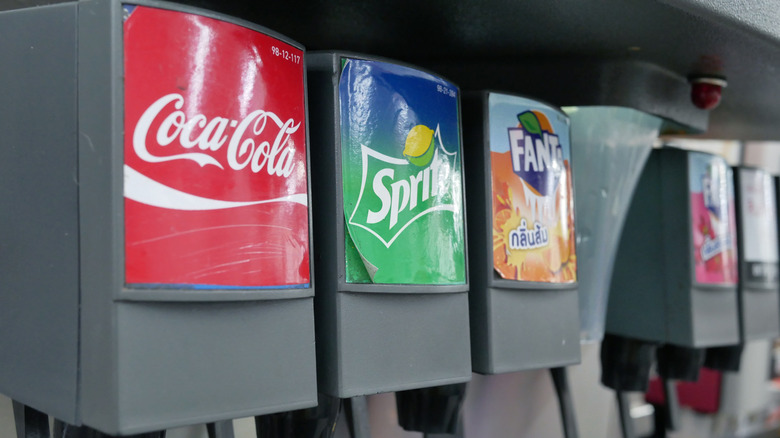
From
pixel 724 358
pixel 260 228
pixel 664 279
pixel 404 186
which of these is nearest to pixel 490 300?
pixel 404 186

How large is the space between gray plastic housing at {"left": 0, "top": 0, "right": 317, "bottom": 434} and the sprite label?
0.29 feet

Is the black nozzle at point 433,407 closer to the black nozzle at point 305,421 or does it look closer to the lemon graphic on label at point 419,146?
the black nozzle at point 305,421

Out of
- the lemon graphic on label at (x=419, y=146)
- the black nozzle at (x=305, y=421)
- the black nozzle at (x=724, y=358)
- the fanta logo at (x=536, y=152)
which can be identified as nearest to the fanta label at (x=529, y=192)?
the fanta logo at (x=536, y=152)

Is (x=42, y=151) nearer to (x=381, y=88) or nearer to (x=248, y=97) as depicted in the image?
(x=248, y=97)

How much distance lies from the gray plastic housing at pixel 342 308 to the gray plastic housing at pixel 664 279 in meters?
0.69

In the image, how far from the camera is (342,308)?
65 centimetres

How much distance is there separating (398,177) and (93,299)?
11.7 inches

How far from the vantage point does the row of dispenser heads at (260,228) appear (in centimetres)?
52

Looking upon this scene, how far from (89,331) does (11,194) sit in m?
0.17

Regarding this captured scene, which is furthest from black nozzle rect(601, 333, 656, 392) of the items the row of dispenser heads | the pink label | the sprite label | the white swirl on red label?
the white swirl on red label

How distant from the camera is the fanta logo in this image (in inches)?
33.4

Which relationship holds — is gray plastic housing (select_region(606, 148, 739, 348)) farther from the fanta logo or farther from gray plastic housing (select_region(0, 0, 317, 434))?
gray plastic housing (select_region(0, 0, 317, 434))

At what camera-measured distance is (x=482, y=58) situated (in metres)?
0.99

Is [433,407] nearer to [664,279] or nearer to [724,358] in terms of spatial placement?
[664,279]
